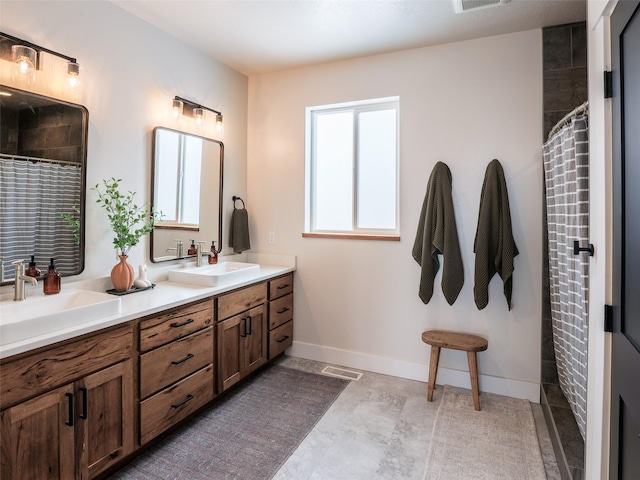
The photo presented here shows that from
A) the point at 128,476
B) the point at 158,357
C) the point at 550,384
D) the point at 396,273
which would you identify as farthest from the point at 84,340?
the point at 550,384

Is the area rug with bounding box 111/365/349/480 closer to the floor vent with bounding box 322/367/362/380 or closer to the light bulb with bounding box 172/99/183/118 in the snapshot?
the floor vent with bounding box 322/367/362/380

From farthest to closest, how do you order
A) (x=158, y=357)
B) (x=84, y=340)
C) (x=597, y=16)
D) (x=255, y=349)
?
(x=255, y=349) → (x=158, y=357) → (x=84, y=340) → (x=597, y=16)

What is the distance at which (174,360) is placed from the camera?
206 centimetres

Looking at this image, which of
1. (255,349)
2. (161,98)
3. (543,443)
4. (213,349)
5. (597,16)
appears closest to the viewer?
(597,16)

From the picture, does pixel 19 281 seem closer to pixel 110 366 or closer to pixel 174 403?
pixel 110 366

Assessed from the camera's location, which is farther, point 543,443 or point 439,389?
point 439,389

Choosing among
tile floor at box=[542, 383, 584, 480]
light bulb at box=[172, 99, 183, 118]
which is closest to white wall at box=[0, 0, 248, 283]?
light bulb at box=[172, 99, 183, 118]

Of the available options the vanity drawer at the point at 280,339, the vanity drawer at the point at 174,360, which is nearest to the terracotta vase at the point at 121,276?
the vanity drawer at the point at 174,360

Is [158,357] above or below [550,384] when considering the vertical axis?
above

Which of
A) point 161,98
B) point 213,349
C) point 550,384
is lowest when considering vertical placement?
point 550,384

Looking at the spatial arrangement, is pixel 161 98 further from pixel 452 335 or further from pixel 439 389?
pixel 439 389

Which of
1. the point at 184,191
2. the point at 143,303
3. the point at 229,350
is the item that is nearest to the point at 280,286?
the point at 229,350

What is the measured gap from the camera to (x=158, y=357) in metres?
1.95

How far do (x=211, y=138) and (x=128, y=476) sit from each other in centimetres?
233
